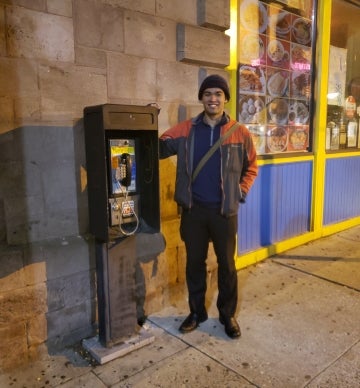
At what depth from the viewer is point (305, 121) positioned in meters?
5.52

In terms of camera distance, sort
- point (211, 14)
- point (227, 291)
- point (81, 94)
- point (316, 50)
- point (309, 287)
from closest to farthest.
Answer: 1. point (81, 94)
2. point (227, 291)
3. point (211, 14)
4. point (309, 287)
5. point (316, 50)

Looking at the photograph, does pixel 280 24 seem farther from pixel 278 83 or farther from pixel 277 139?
pixel 277 139

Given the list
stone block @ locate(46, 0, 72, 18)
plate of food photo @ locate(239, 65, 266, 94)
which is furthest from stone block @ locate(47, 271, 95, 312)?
plate of food photo @ locate(239, 65, 266, 94)

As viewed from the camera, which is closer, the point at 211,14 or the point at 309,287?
the point at 211,14

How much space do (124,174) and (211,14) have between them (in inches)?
74.0

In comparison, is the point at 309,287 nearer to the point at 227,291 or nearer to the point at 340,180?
the point at 227,291

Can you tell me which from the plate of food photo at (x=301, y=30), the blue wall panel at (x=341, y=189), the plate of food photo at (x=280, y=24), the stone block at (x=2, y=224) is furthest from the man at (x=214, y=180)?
the blue wall panel at (x=341, y=189)

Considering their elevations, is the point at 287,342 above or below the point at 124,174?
below

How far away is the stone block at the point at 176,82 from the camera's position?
3.52m

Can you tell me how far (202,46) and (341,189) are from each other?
3591 millimetres

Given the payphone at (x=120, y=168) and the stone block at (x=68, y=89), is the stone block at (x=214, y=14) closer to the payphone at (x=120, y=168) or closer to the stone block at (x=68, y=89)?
the stone block at (x=68, y=89)

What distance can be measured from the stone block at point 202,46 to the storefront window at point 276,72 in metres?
0.73

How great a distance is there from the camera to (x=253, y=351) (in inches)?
121

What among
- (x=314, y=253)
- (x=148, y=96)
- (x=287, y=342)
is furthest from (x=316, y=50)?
(x=287, y=342)
